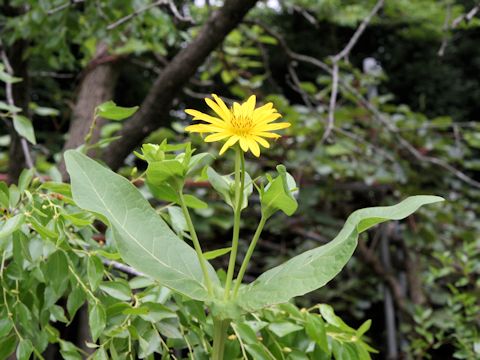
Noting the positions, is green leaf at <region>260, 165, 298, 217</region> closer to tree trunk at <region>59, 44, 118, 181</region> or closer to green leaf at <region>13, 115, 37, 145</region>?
green leaf at <region>13, 115, 37, 145</region>

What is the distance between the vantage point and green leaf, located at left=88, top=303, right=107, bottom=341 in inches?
20.0

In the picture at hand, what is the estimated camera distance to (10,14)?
1654 millimetres

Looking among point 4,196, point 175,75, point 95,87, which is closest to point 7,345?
point 4,196

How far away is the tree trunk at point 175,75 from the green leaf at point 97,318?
85 centimetres

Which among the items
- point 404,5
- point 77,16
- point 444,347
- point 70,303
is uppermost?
point 404,5

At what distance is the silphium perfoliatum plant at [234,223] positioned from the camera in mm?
422

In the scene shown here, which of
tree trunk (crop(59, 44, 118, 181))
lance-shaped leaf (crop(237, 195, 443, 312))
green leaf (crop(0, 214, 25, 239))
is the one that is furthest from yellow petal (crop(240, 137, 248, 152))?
tree trunk (crop(59, 44, 118, 181))

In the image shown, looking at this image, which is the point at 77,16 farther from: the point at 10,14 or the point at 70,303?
the point at 70,303

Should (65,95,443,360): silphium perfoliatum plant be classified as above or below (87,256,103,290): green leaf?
above

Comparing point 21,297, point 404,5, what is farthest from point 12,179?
point 404,5

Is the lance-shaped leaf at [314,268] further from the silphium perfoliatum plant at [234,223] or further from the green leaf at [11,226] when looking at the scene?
the green leaf at [11,226]

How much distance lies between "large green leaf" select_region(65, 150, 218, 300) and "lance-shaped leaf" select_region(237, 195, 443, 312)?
0.15ft

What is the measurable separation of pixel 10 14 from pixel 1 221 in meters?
1.32

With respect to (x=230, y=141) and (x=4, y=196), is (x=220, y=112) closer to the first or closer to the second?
(x=230, y=141)
